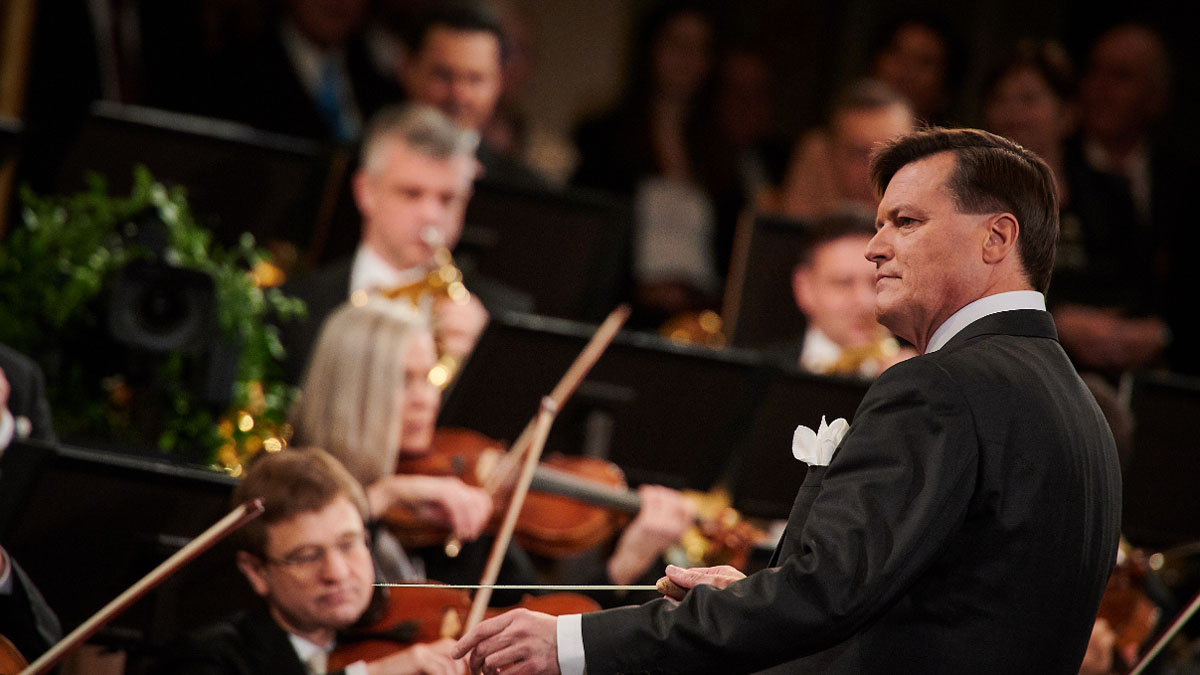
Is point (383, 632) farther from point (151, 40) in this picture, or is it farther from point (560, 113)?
point (560, 113)

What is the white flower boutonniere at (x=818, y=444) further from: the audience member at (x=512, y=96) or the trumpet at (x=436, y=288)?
the audience member at (x=512, y=96)

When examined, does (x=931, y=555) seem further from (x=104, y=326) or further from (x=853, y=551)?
(x=104, y=326)

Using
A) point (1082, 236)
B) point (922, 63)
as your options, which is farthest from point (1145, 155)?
point (922, 63)

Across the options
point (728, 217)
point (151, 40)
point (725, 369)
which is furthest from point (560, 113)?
point (725, 369)

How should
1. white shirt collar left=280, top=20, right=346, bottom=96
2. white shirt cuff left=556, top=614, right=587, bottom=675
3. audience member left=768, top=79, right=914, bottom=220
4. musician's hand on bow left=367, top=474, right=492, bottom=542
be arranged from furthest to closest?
white shirt collar left=280, top=20, right=346, bottom=96 < audience member left=768, top=79, right=914, bottom=220 < musician's hand on bow left=367, top=474, right=492, bottom=542 < white shirt cuff left=556, top=614, right=587, bottom=675

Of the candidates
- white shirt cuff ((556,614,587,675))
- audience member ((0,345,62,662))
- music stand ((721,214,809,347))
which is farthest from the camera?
music stand ((721,214,809,347))

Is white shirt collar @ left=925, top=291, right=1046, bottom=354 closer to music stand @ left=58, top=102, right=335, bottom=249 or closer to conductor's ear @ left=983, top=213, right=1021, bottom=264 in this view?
conductor's ear @ left=983, top=213, right=1021, bottom=264

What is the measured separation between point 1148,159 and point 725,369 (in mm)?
2699

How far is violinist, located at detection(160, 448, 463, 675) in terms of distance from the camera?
9.41 ft

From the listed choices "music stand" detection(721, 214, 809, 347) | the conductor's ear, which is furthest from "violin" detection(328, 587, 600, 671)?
"music stand" detection(721, 214, 809, 347)

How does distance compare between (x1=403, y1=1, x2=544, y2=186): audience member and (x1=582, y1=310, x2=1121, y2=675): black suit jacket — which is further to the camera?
(x1=403, y1=1, x2=544, y2=186): audience member

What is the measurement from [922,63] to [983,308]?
4063 mm

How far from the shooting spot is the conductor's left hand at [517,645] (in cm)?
194

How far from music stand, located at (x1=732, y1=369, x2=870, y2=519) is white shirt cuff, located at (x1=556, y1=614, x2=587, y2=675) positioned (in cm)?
187
